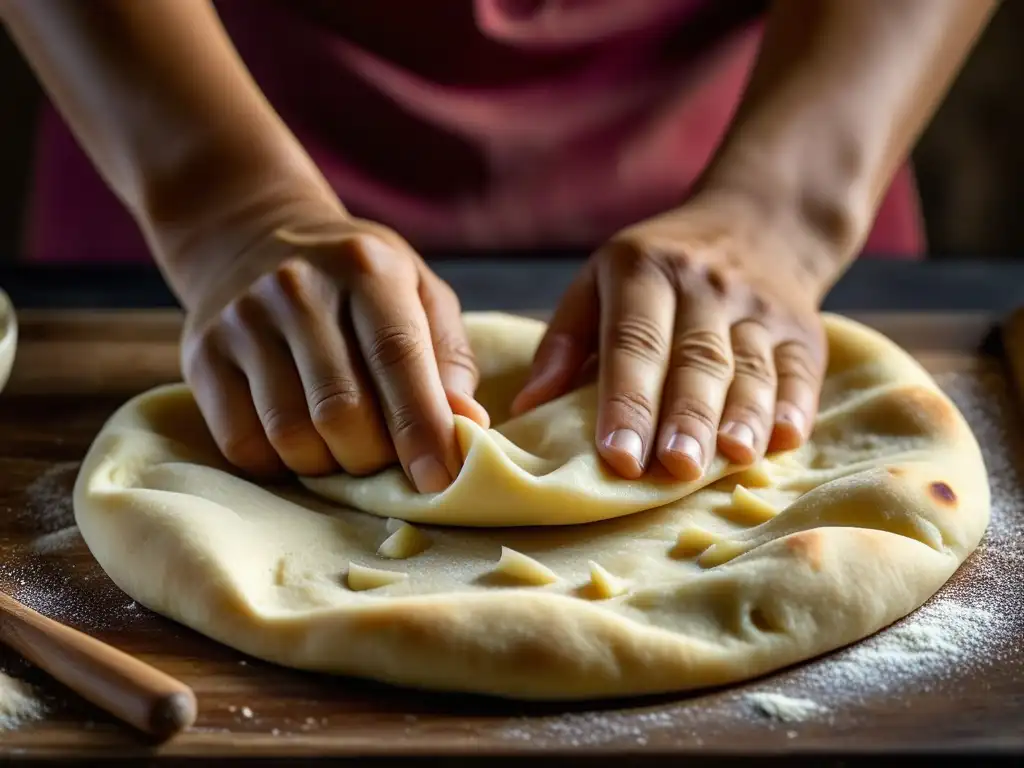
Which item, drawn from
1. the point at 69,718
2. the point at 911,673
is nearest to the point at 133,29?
the point at 69,718

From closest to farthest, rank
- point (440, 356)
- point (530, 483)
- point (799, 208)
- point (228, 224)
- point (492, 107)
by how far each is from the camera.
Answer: point (530, 483), point (440, 356), point (228, 224), point (799, 208), point (492, 107)

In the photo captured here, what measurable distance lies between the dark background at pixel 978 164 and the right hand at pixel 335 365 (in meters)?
2.34

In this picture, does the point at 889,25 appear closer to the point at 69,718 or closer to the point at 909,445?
the point at 909,445

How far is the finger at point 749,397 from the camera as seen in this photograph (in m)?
1.45

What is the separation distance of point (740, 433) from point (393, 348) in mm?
450

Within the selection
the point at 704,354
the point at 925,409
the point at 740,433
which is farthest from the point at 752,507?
the point at 925,409

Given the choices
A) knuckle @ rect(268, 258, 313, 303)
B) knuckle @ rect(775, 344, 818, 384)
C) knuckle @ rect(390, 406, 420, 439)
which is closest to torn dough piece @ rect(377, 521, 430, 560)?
knuckle @ rect(390, 406, 420, 439)

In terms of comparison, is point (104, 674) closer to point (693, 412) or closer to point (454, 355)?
point (454, 355)

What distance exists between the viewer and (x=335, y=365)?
1449 millimetres

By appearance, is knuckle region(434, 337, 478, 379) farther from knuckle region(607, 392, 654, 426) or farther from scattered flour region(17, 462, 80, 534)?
scattered flour region(17, 462, 80, 534)

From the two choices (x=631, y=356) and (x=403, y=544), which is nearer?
(x=403, y=544)

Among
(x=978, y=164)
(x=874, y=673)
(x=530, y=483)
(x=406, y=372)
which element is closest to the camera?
(x=874, y=673)

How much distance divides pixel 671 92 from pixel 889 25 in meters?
0.42

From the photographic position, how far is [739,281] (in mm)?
1639
